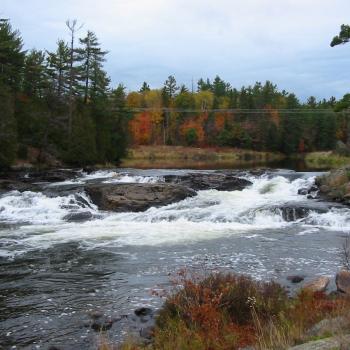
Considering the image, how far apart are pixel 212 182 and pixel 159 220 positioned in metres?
8.04

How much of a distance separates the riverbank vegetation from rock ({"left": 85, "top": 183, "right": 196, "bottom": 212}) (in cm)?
1498

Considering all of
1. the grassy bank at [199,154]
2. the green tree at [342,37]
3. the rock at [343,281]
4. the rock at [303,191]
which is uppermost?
the green tree at [342,37]

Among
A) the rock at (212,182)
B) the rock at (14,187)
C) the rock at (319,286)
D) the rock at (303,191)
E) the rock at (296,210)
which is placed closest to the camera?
the rock at (319,286)

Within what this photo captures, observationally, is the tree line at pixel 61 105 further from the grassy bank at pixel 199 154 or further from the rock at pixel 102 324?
the rock at pixel 102 324

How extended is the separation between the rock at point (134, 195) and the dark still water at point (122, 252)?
58cm

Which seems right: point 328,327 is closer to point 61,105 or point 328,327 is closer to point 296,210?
point 296,210

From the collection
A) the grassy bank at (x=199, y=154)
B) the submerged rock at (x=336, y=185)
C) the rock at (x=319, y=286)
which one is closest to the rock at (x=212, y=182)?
the submerged rock at (x=336, y=185)

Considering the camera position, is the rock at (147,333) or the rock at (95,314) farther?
the rock at (95,314)

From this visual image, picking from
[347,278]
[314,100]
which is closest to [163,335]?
[347,278]

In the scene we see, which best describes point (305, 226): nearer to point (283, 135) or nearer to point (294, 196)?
point (294, 196)

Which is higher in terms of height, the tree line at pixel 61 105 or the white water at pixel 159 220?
the tree line at pixel 61 105

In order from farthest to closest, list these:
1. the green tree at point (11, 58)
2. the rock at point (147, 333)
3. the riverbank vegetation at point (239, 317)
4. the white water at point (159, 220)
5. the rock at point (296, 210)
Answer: the green tree at point (11, 58) → the rock at point (296, 210) → the white water at point (159, 220) → the rock at point (147, 333) → the riverbank vegetation at point (239, 317)

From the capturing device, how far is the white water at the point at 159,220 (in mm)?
17125

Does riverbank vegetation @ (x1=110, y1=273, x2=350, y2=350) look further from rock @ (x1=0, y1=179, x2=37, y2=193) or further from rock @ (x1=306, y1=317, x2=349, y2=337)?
rock @ (x1=0, y1=179, x2=37, y2=193)
